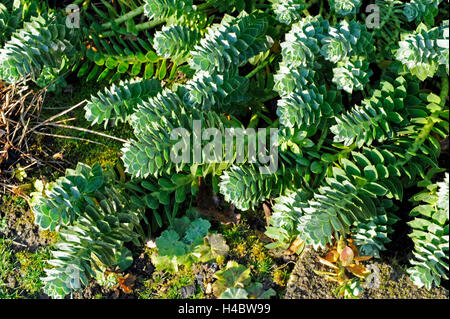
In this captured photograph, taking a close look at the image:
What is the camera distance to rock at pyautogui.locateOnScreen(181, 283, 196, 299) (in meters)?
2.42

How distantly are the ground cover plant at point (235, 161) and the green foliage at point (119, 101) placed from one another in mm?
14

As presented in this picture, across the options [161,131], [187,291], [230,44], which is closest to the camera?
[161,131]

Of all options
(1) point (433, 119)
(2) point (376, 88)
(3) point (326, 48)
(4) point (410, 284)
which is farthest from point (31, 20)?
(4) point (410, 284)

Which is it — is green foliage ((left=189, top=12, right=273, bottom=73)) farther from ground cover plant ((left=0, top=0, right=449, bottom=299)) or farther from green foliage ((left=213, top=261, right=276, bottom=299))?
green foliage ((left=213, top=261, right=276, bottom=299))

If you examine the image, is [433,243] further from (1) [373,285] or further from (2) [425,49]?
(2) [425,49]

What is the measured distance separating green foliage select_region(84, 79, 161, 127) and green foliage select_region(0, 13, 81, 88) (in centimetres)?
35

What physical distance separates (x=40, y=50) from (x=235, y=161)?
1092 mm

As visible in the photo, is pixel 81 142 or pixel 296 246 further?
pixel 81 142

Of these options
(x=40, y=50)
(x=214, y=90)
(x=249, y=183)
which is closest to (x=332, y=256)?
(x=249, y=183)

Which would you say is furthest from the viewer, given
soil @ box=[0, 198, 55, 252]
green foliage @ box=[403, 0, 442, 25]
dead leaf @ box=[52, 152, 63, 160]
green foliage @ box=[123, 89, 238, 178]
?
dead leaf @ box=[52, 152, 63, 160]

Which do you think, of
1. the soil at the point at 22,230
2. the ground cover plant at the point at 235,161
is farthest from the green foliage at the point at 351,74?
the soil at the point at 22,230

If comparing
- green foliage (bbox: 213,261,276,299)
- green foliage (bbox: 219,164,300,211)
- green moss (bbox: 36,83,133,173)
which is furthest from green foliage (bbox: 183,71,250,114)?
green foliage (bbox: 213,261,276,299)

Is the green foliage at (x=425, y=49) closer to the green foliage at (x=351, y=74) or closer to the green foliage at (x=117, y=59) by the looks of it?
the green foliage at (x=351, y=74)

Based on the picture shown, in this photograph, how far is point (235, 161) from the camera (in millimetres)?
2361
